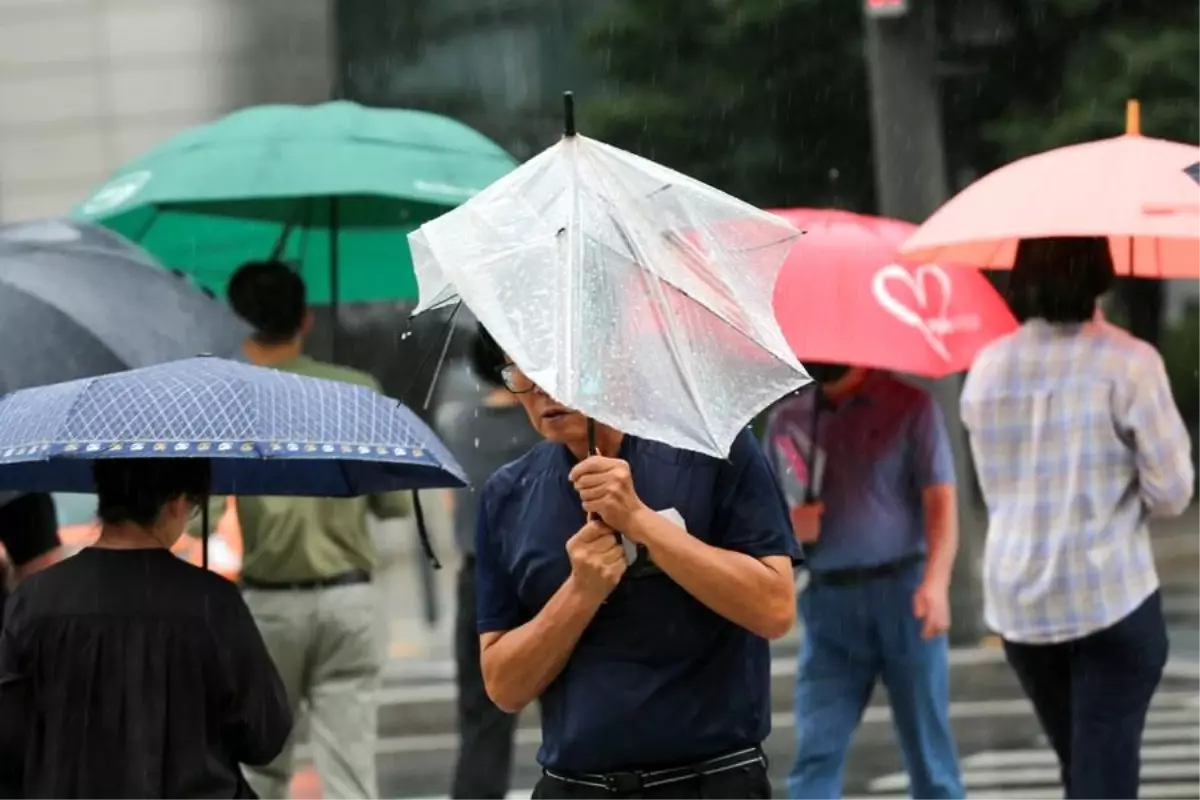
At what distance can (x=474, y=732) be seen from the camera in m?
6.81

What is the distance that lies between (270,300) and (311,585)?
32.1 inches

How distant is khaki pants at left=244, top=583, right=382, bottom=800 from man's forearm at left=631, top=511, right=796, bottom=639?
106 inches

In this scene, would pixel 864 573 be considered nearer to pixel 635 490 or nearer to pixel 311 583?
pixel 311 583

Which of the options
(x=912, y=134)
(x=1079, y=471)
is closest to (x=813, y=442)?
(x=1079, y=471)

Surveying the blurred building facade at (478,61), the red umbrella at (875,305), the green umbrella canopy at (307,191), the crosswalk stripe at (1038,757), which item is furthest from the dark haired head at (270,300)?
the blurred building facade at (478,61)

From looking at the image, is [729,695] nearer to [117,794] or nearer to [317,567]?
[117,794]

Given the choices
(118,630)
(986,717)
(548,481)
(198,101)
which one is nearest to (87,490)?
(118,630)

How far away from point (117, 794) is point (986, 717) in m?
6.39

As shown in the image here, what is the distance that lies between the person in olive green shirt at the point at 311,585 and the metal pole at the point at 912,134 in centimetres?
538

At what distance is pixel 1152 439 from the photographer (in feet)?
16.5

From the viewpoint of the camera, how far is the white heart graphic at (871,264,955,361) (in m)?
5.71

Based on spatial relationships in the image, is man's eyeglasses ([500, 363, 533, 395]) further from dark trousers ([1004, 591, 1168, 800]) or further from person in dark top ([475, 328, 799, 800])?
dark trousers ([1004, 591, 1168, 800])

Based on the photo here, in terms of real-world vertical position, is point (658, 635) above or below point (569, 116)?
below

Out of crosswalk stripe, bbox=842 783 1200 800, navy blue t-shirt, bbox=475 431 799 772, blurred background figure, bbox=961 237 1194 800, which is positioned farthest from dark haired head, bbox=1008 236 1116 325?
crosswalk stripe, bbox=842 783 1200 800
